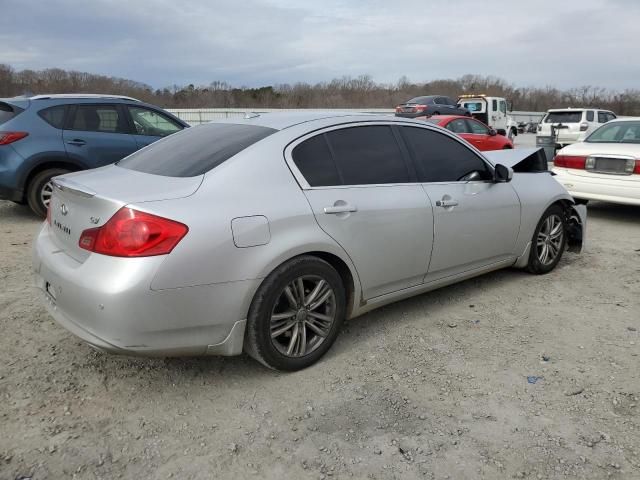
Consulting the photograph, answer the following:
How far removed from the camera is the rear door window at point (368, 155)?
11.0 feet

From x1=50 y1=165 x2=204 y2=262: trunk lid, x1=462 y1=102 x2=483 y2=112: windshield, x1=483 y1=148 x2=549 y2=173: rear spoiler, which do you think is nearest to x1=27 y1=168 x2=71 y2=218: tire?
x1=50 y1=165 x2=204 y2=262: trunk lid

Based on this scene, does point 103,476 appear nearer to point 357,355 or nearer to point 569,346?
point 357,355

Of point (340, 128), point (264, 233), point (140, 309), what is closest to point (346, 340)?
point (264, 233)

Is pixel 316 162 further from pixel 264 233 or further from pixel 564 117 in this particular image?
pixel 564 117

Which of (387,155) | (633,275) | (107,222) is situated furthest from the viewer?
(633,275)

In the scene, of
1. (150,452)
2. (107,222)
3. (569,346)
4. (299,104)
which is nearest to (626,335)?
(569,346)

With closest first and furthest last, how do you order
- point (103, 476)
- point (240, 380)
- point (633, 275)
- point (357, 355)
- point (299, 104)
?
point (103, 476) → point (240, 380) → point (357, 355) → point (633, 275) → point (299, 104)

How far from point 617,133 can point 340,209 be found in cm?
654

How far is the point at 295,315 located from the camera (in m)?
3.04

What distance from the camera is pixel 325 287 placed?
3.14 metres

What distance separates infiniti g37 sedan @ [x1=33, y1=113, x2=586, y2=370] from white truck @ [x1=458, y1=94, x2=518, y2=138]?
2163cm

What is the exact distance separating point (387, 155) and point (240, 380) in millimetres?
1781

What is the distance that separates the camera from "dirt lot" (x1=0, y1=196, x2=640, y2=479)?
2.37 metres

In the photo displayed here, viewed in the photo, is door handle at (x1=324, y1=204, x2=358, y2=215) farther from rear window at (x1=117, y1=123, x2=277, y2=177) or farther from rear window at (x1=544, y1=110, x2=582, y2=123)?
rear window at (x1=544, y1=110, x2=582, y2=123)
